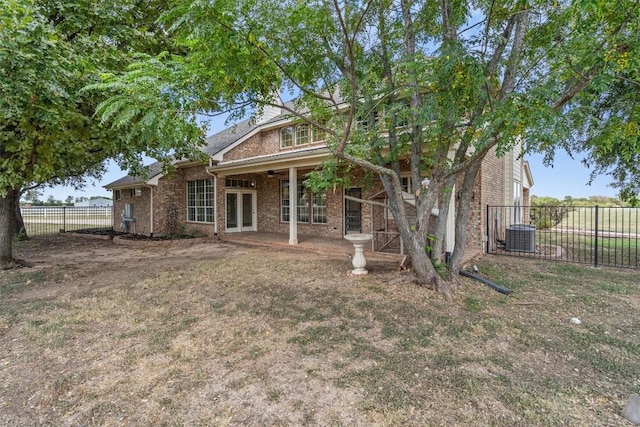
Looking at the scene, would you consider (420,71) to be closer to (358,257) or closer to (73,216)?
(358,257)

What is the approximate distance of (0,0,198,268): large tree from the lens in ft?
16.4

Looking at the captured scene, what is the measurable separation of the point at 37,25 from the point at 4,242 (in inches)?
213

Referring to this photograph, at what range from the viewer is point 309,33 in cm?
532

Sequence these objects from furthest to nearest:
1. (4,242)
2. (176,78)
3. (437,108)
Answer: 1. (4,242)
2. (437,108)
3. (176,78)

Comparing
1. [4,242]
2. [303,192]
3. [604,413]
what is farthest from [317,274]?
[4,242]

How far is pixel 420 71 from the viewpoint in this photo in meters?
4.93

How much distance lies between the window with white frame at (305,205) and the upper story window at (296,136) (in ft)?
5.69

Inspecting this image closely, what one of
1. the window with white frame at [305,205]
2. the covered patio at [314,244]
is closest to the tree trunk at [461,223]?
the covered patio at [314,244]

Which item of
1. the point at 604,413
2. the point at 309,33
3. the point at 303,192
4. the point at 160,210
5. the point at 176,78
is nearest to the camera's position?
the point at 604,413

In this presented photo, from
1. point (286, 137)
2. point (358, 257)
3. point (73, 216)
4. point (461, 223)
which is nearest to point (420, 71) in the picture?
point (461, 223)

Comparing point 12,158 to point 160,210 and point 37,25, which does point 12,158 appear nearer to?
point 37,25

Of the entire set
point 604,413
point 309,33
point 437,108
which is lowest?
point 604,413

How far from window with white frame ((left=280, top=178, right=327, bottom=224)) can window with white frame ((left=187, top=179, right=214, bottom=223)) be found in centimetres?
308

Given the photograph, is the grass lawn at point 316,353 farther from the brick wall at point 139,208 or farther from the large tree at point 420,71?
the brick wall at point 139,208
